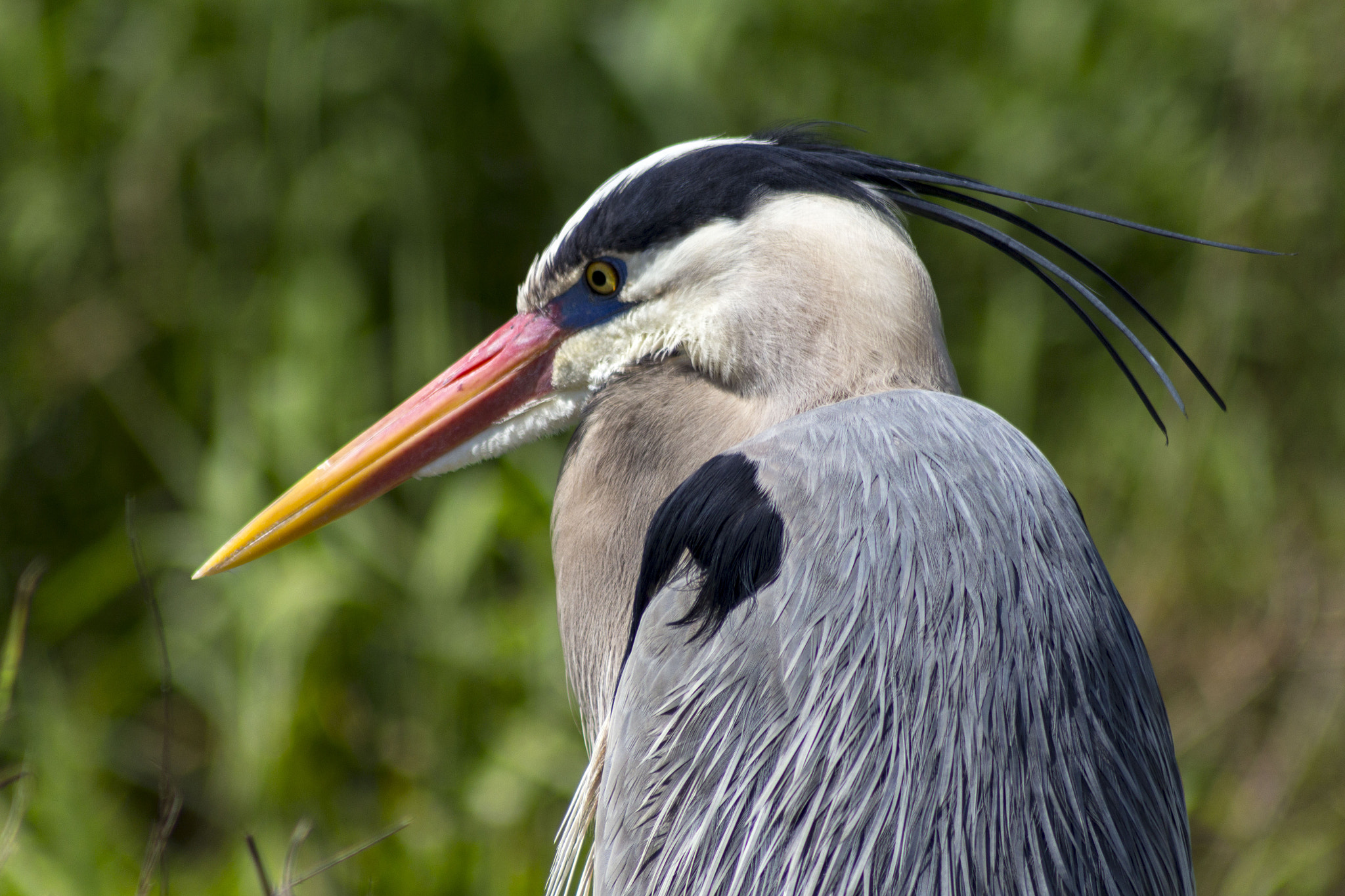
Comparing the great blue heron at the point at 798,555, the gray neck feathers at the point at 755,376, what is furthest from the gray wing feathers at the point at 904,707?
the gray neck feathers at the point at 755,376

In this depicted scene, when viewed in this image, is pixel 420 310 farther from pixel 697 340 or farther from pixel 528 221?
pixel 697 340

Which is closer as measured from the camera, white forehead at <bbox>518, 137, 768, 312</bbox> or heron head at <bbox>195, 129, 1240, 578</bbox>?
heron head at <bbox>195, 129, 1240, 578</bbox>

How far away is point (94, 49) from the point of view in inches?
93.7

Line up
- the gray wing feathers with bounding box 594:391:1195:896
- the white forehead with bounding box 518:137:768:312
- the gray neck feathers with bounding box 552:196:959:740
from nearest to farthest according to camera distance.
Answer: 1. the gray wing feathers with bounding box 594:391:1195:896
2. the gray neck feathers with bounding box 552:196:959:740
3. the white forehead with bounding box 518:137:768:312

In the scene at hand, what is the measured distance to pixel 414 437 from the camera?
4.19 ft

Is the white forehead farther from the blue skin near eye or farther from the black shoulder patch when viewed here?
the black shoulder patch

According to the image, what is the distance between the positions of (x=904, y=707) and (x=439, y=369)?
1555mm

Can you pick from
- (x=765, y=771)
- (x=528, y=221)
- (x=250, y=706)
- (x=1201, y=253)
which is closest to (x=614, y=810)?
(x=765, y=771)

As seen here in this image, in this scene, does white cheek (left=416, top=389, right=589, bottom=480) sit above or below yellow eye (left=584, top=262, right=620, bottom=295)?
below

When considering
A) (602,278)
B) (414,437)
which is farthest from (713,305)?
(414,437)

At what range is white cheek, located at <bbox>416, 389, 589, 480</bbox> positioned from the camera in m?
1.28

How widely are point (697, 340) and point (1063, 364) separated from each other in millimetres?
1984

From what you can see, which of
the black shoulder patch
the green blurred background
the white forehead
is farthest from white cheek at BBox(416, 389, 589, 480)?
the green blurred background

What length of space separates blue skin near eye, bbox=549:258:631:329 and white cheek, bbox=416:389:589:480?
9cm
